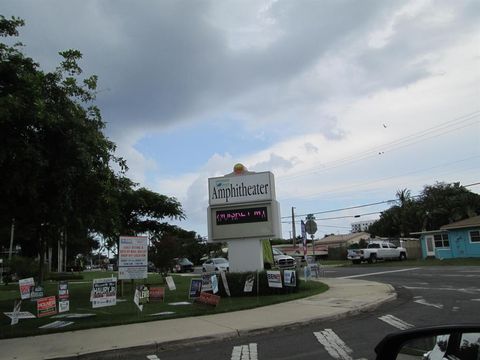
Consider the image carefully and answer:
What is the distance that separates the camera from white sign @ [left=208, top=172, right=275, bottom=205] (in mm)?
18875

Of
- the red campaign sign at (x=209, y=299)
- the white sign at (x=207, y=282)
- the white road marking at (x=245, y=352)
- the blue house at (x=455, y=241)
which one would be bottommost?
the white road marking at (x=245, y=352)

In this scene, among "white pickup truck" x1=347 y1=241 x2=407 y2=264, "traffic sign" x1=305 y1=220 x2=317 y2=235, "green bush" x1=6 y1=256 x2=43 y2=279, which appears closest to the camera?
"traffic sign" x1=305 y1=220 x2=317 y2=235

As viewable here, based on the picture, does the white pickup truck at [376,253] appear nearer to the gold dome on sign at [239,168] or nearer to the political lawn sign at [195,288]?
the gold dome on sign at [239,168]

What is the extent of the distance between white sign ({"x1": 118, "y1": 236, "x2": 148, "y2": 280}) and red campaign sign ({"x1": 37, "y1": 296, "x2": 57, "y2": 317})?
6.07 feet

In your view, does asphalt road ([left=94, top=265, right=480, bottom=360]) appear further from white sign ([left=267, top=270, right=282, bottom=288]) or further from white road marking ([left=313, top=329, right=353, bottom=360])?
white sign ([left=267, top=270, right=282, bottom=288])

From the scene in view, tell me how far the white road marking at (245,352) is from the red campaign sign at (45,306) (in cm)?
553

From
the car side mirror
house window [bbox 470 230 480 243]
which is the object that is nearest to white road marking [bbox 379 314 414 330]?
the car side mirror

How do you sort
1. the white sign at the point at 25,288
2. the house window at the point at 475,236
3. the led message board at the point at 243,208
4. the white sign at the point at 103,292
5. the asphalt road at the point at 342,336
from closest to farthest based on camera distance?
the asphalt road at the point at 342,336 → the white sign at the point at 103,292 → the white sign at the point at 25,288 → the led message board at the point at 243,208 → the house window at the point at 475,236

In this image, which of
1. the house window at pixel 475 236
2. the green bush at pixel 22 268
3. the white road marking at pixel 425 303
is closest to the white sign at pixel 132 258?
the white road marking at pixel 425 303

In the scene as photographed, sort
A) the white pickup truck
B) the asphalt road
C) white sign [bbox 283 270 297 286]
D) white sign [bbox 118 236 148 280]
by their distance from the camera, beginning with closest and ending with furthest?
1. the asphalt road
2. white sign [bbox 118 236 148 280]
3. white sign [bbox 283 270 297 286]
4. the white pickup truck

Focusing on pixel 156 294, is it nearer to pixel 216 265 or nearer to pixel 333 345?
pixel 333 345

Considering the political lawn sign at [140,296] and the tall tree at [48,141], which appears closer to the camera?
the tall tree at [48,141]

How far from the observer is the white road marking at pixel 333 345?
26.2 feet

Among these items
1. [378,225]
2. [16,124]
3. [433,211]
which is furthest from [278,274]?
[378,225]
